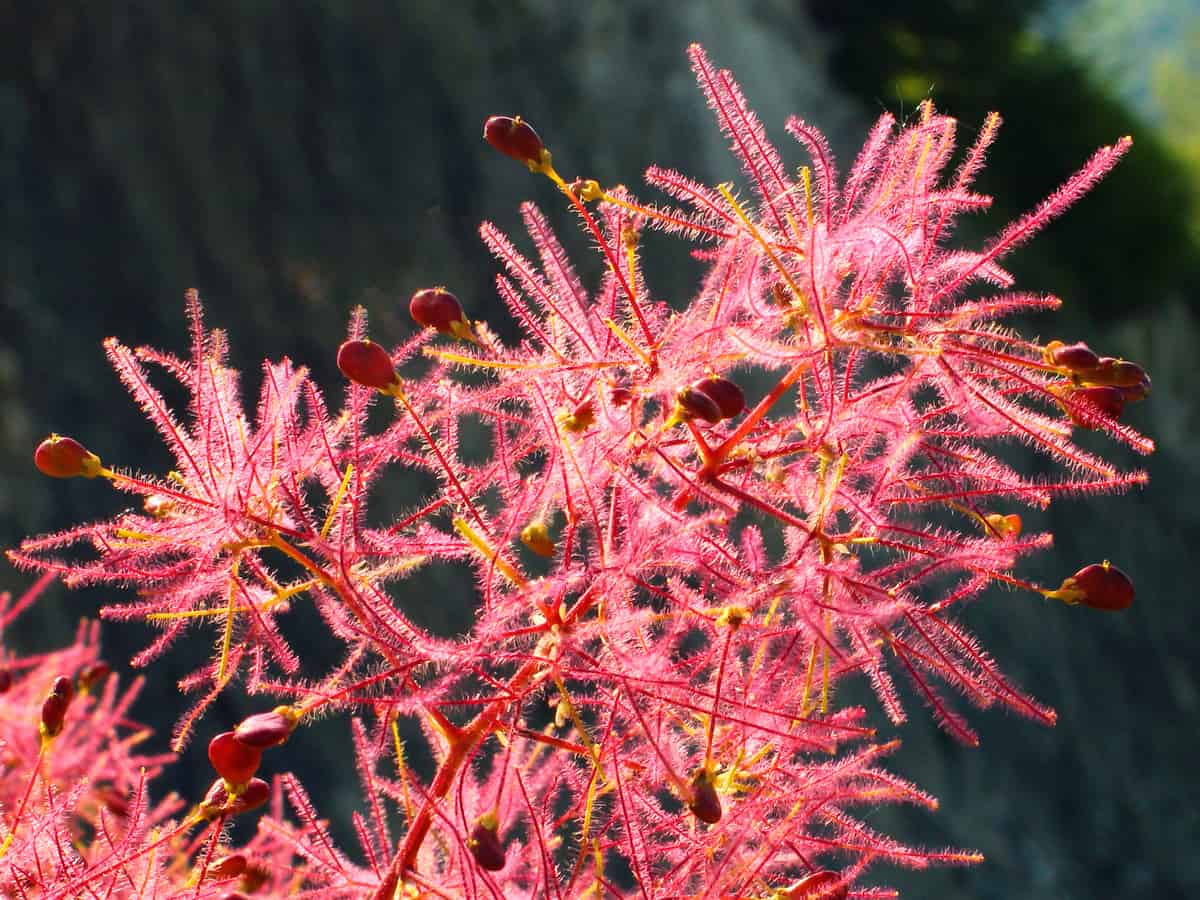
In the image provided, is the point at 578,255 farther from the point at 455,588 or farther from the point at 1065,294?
the point at 1065,294

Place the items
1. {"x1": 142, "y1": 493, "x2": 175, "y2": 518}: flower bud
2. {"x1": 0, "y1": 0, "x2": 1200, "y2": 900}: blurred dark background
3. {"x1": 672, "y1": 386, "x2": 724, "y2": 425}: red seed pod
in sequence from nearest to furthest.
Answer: {"x1": 672, "y1": 386, "x2": 724, "y2": 425}: red seed pod, {"x1": 142, "y1": 493, "x2": 175, "y2": 518}: flower bud, {"x1": 0, "y1": 0, "x2": 1200, "y2": 900}: blurred dark background

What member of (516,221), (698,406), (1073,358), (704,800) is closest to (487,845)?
(704,800)

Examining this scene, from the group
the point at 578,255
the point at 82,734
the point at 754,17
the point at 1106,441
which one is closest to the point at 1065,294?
the point at 1106,441

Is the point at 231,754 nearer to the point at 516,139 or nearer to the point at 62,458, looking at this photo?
the point at 62,458

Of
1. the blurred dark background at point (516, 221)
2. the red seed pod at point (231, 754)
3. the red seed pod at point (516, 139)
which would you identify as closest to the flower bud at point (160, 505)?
the red seed pod at point (231, 754)

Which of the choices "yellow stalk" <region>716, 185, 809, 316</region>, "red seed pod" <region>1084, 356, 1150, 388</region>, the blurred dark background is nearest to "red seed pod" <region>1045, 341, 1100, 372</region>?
"red seed pod" <region>1084, 356, 1150, 388</region>

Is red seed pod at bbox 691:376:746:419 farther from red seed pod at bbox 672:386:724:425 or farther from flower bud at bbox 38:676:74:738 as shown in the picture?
flower bud at bbox 38:676:74:738

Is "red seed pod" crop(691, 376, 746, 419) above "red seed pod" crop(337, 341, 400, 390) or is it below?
above

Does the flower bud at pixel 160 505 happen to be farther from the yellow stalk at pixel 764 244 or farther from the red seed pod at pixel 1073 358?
the red seed pod at pixel 1073 358
